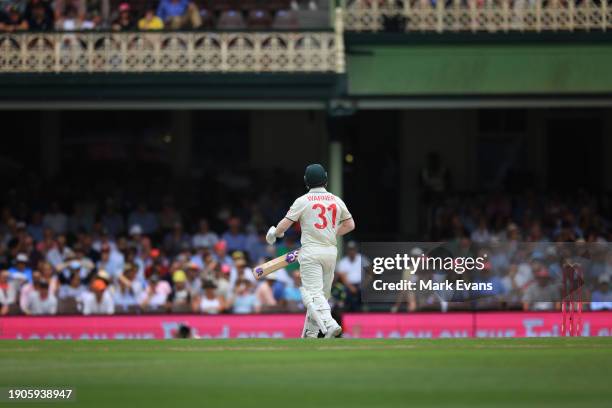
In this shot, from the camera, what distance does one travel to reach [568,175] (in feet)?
94.6

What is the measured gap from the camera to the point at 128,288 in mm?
22641

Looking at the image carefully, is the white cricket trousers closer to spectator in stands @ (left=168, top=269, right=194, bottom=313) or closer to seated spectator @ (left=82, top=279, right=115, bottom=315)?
spectator in stands @ (left=168, top=269, right=194, bottom=313)

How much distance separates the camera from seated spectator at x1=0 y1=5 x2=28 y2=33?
24688mm

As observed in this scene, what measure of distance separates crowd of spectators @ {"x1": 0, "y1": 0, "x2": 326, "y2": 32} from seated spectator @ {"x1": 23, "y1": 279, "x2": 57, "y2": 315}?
193 inches

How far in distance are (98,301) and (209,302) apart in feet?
5.81

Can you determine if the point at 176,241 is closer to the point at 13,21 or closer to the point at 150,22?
the point at 150,22

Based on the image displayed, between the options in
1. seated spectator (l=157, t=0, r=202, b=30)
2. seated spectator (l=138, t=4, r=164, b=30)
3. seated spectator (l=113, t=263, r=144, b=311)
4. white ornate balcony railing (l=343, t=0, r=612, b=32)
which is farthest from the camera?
seated spectator (l=157, t=0, r=202, b=30)

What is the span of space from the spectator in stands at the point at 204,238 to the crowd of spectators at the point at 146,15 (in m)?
3.60

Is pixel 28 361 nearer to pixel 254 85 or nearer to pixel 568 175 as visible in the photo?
pixel 254 85

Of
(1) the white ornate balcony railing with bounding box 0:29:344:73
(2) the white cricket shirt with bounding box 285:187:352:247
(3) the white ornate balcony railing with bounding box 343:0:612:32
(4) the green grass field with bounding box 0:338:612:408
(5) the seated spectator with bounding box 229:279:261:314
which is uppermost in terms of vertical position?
(3) the white ornate balcony railing with bounding box 343:0:612:32

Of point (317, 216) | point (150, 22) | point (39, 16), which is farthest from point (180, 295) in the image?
point (317, 216)

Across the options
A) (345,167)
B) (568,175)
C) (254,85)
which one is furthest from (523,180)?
(254,85)

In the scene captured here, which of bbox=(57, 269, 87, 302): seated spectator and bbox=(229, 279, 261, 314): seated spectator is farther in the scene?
bbox=(57, 269, 87, 302): seated spectator

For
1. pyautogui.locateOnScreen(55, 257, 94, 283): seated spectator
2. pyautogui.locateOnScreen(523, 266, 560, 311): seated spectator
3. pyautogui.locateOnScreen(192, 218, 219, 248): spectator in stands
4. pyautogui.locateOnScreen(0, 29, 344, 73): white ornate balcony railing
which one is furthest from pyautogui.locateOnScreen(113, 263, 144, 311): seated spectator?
pyautogui.locateOnScreen(523, 266, 560, 311): seated spectator
